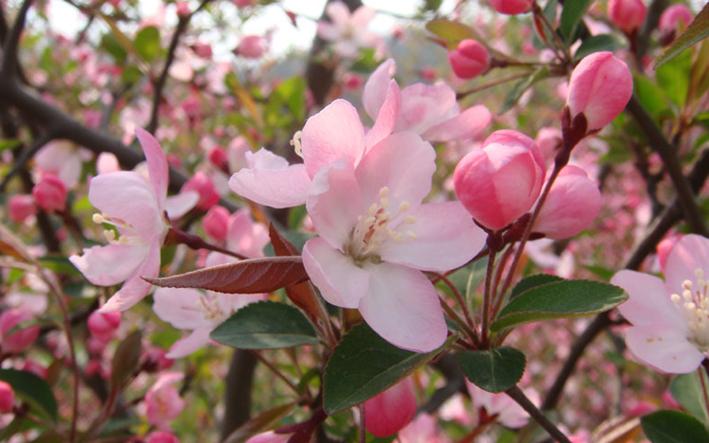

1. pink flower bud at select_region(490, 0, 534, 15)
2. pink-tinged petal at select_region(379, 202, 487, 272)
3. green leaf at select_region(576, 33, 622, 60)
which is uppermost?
pink flower bud at select_region(490, 0, 534, 15)

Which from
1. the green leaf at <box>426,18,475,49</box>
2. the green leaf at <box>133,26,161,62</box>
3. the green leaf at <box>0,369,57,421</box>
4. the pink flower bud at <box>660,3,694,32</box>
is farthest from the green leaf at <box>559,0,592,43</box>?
the green leaf at <box>133,26,161,62</box>

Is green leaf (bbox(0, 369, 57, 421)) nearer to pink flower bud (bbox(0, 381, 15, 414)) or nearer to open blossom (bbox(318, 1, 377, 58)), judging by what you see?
pink flower bud (bbox(0, 381, 15, 414))

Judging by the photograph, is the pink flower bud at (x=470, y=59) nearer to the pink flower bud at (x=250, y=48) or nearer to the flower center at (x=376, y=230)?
the flower center at (x=376, y=230)

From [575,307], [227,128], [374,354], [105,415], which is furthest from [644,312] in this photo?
[227,128]

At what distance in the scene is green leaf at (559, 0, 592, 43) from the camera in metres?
0.93

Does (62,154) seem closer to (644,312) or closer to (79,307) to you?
(79,307)

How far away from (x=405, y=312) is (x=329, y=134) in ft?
0.54

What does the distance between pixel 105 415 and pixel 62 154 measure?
980mm

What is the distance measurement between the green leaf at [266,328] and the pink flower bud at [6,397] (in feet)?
1.60

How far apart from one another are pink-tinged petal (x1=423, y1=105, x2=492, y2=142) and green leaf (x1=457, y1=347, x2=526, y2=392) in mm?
273

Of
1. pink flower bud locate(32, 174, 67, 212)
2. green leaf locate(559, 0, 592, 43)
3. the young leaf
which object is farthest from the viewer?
pink flower bud locate(32, 174, 67, 212)

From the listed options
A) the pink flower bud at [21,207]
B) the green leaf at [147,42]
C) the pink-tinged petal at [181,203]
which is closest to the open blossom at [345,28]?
the green leaf at [147,42]

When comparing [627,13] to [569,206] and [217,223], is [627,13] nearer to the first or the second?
[569,206]

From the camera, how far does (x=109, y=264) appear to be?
72 cm
